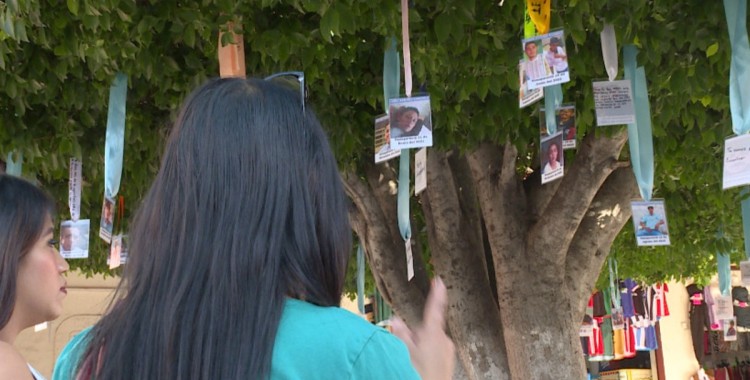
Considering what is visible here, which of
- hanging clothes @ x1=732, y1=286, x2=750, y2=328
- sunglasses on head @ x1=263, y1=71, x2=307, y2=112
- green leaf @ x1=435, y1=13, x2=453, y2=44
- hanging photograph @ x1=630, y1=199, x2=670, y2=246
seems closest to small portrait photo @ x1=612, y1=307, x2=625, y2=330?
hanging clothes @ x1=732, y1=286, x2=750, y2=328

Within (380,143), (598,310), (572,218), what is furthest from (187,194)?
(598,310)

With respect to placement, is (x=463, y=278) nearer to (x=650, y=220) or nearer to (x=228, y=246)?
(x=650, y=220)

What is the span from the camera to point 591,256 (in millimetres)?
6766

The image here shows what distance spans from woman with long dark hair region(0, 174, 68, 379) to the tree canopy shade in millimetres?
1287

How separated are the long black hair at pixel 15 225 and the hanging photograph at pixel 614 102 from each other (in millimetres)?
2943

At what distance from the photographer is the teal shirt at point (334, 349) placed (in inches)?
44.9

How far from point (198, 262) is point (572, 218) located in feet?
17.6

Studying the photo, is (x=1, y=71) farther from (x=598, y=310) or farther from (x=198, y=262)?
(x=598, y=310)

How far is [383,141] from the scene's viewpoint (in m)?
4.68

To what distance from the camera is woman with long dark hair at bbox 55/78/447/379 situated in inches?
46.4

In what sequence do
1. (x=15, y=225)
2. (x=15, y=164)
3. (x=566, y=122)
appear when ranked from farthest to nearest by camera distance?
(x=15, y=164) < (x=566, y=122) < (x=15, y=225)

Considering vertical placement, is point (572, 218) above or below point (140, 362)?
above

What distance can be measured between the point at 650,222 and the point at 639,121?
146 centimetres

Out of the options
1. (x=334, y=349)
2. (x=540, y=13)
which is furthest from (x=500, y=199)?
(x=334, y=349)
